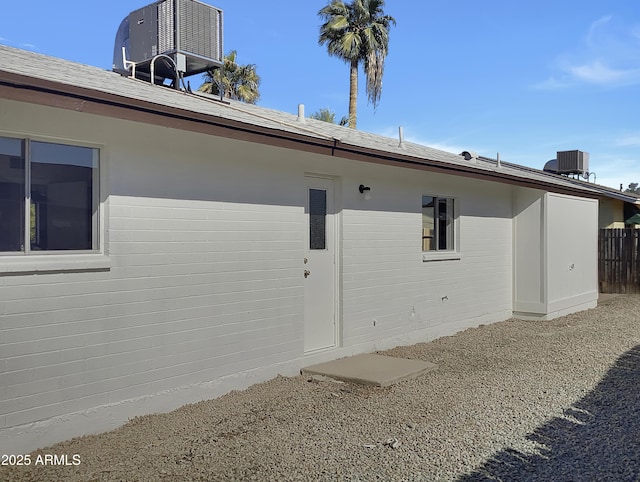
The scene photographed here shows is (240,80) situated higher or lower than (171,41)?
higher

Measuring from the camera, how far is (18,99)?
3945mm

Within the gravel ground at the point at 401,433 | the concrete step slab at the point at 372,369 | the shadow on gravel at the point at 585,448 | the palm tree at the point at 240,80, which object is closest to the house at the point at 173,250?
the concrete step slab at the point at 372,369

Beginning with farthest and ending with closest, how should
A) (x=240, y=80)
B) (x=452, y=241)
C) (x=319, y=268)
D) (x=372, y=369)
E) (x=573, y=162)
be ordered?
1. (x=240, y=80)
2. (x=573, y=162)
3. (x=452, y=241)
4. (x=319, y=268)
5. (x=372, y=369)

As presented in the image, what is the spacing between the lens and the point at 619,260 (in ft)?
54.9

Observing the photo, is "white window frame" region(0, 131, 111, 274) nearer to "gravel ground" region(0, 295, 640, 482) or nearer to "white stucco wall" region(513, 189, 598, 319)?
"gravel ground" region(0, 295, 640, 482)

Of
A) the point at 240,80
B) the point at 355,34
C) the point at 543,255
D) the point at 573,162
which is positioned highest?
the point at 355,34

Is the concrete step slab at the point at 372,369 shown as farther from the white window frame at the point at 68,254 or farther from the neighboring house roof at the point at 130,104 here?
the white window frame at the point at 68,254

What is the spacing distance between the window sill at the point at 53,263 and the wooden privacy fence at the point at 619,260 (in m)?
15.8

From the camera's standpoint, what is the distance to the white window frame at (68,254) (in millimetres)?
4488

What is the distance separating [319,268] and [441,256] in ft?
10.1

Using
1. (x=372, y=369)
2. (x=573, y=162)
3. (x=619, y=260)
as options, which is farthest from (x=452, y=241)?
(x=573, y=162)

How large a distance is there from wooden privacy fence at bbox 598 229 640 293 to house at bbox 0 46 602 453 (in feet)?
30.7

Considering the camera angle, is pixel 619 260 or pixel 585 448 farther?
pixel 619 260

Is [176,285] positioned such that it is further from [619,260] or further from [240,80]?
[240,80]
